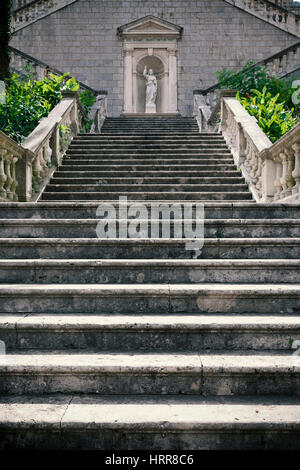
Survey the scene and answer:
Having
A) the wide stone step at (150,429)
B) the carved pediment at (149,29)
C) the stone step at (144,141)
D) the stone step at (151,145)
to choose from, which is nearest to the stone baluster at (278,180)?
the stone step at (151,145)

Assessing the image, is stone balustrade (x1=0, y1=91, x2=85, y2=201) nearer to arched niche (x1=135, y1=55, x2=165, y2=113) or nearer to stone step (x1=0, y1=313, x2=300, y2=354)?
stone step (x1=0, y1=313, x2=300, y2=354)

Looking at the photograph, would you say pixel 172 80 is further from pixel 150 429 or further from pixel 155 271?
pixel 150 429

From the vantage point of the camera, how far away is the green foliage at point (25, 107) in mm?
7711

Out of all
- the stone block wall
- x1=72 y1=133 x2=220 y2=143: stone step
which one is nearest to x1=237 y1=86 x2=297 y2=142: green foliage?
x1=72 y1=133 x2=220 y2=143: stone step

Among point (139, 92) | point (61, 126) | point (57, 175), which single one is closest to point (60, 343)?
point (57, 175)

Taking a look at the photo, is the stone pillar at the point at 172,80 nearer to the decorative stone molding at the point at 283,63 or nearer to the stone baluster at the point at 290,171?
the decorative stone molding at the point at 283,63

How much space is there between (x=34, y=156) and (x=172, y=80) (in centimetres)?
1218

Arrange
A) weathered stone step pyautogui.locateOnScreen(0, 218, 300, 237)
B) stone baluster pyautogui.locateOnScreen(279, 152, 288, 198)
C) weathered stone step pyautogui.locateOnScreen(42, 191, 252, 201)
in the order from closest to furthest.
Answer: weathered stone step pyautogui.locateOnScreen(0, 218, 300, 237), stone baluster pyautogui.locateOnScreen(279, 152, 288, 198), weathered stone step pyautogui.locateOnScreen(42, 191, 252, 201)

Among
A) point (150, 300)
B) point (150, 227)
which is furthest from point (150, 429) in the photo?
point (150, 227)

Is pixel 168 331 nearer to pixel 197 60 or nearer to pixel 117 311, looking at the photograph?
pixel 117 311

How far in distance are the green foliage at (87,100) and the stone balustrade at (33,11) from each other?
6029 millimetres

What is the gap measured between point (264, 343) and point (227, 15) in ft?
55.8

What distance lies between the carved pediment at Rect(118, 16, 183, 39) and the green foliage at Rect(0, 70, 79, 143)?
8.44 metres

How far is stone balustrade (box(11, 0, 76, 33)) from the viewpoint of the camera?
16.6 m
